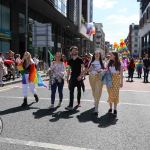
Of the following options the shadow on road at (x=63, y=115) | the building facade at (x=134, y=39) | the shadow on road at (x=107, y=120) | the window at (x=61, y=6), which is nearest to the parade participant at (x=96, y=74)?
the shadow on road at (x=107, y=120)

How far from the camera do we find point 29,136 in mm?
7621

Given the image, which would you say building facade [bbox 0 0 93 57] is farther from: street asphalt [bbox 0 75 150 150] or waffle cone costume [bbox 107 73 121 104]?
waffle cone costume [bbox 107 73 121 104]

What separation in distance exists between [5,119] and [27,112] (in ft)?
4.21

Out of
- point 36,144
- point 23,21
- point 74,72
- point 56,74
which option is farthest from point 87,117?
point 23,21

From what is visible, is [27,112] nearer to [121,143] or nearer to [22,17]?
[121,143]

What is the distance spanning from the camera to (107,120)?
970 cm

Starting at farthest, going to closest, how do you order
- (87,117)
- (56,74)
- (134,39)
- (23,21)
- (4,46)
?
(134,39)
(23,21)
(4,46)
(56,74)
(87,117)

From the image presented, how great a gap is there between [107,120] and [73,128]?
1.38 meters

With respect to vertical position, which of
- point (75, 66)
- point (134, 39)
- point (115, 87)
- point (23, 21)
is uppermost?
point (134, 39)

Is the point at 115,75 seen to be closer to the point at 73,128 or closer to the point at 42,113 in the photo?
the point at 42,113

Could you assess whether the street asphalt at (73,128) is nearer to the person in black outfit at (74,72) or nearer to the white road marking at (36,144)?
the white road marking at (36,144)

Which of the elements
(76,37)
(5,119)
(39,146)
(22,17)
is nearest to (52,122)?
(5,119)

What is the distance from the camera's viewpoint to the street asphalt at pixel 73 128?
703cm

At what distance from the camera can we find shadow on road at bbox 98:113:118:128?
9.12 m
